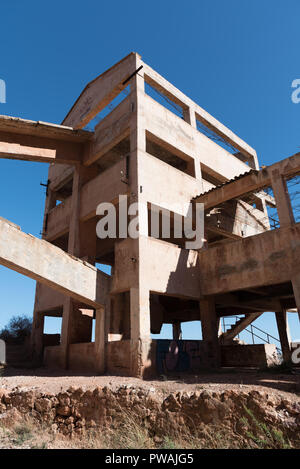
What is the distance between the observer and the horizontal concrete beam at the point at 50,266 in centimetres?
1231

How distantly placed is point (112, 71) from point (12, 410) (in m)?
18.8

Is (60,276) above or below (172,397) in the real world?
above

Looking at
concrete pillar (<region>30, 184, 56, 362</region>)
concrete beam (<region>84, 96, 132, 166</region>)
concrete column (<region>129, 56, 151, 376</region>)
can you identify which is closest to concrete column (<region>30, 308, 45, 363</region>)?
concrete pillar (<region>30, 184, 56, 362</region>)

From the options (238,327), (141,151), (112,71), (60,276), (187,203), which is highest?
(112,71)

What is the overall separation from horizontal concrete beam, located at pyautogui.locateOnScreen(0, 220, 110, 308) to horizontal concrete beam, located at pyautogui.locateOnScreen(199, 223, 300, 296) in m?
5.14

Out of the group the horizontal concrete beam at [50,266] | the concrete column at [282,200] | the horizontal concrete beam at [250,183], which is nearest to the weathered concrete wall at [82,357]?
the horizontal concrete beam at [50,266]

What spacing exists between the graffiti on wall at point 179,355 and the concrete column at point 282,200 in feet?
22.1

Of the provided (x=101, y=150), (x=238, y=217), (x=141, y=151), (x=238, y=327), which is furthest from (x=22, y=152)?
(x=238, y=327)

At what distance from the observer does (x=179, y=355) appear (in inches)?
565

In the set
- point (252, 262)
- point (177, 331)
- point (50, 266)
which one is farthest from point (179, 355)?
point (177, 331)

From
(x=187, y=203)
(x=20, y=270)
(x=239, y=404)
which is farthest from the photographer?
(x=187, y=203)

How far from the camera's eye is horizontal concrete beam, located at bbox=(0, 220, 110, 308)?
12312 mm

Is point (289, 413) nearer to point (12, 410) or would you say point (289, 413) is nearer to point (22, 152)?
point (12, 410)

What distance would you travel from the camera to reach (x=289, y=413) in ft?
22.9
